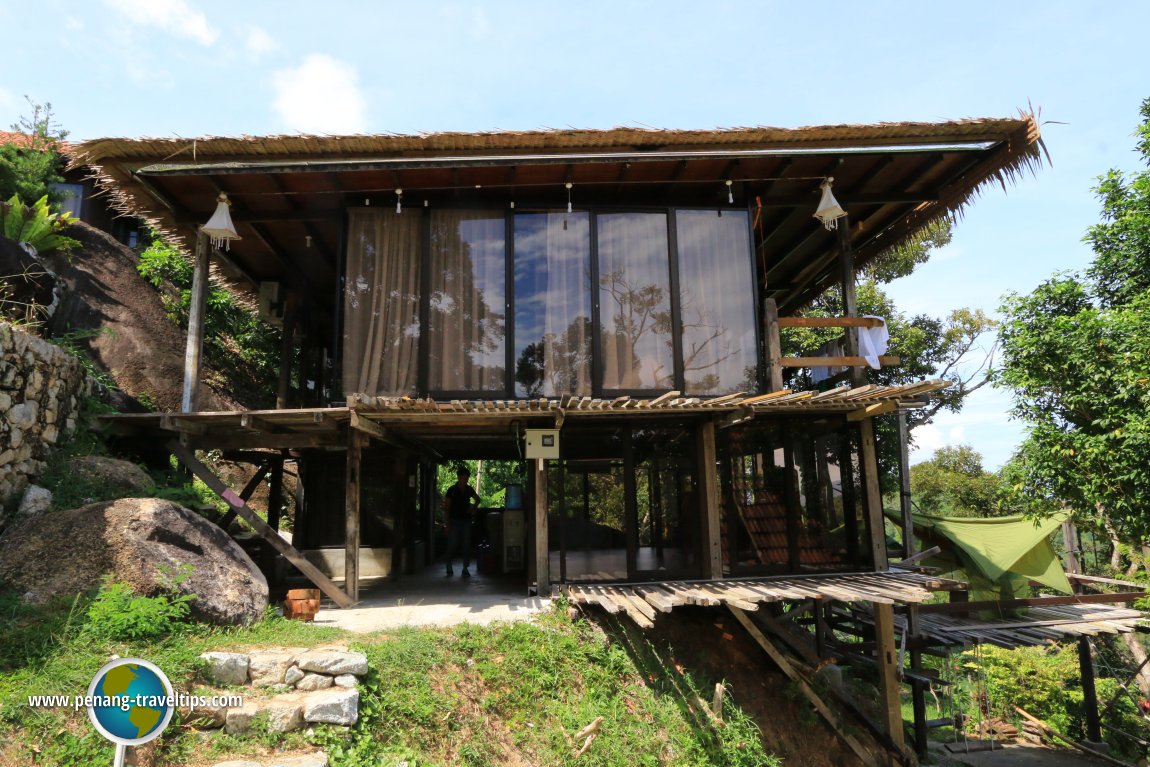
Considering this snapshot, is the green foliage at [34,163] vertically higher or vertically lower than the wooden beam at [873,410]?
higher

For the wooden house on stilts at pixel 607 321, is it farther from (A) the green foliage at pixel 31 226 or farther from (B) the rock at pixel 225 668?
(B) the rock at pixel 225 668

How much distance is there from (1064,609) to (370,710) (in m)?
12.1

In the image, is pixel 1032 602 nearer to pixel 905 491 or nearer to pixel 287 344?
pixel 905 491

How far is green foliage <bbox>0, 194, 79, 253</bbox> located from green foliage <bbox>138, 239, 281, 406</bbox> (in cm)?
552

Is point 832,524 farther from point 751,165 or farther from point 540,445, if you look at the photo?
point 751,165

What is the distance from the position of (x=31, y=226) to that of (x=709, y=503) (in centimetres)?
1009

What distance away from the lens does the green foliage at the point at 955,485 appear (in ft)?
67.6

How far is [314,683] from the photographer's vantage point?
5258 mm

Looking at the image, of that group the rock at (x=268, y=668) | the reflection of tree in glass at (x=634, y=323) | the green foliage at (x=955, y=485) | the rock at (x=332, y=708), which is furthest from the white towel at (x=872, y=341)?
the green foliage at (x=955, y=485)

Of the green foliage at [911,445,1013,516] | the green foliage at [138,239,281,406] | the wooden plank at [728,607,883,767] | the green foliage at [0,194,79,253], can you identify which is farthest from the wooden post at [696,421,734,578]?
the green foliage at [911,445,1013,516]

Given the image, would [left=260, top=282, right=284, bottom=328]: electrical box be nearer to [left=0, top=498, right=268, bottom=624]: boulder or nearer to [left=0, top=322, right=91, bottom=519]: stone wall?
[left=0, top=322, right=91, bottom=519]: stone wall

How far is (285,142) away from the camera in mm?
7527

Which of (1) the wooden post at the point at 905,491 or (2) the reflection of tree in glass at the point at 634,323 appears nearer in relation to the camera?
(2) the reflection of tree in glass at the point at 634,323

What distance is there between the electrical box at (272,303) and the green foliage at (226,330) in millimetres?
3957
